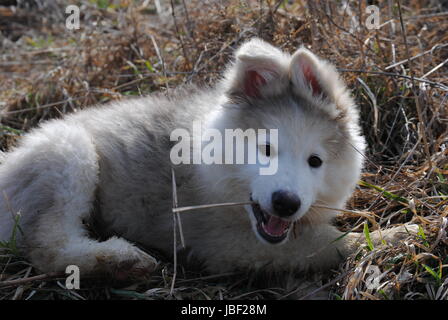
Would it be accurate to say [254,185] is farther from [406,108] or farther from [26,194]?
[406,108]

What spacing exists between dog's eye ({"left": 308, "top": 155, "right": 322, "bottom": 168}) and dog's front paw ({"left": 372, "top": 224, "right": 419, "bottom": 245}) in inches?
22.3

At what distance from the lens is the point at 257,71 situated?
3033 mm

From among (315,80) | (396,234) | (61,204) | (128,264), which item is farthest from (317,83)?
(61,204)

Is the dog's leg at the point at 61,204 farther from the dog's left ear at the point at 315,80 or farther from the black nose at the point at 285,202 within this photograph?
the dog's left ear at the point at 315,80

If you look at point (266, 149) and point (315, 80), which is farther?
point (315, 80)

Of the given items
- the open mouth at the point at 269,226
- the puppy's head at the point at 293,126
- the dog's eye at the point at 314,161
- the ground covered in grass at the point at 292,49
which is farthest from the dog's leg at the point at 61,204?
the dog's eye at the point at 314,161

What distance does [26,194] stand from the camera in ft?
10.2

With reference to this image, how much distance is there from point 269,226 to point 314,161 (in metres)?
0.40

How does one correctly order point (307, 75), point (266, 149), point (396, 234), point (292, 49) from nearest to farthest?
point (266, 149)
point (307, 75)
point (396, 234)
point (292, 49)

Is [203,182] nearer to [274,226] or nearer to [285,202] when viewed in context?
[274,226]

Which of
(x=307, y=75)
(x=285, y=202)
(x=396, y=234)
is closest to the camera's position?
(x=285, y=202)

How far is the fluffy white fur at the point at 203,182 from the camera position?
9.66 feet

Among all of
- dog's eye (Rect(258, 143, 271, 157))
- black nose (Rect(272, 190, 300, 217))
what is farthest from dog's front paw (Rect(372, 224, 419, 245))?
dog's eye (Rect(258, 143, 271, 157))

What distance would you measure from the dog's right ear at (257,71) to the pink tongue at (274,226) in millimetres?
670
